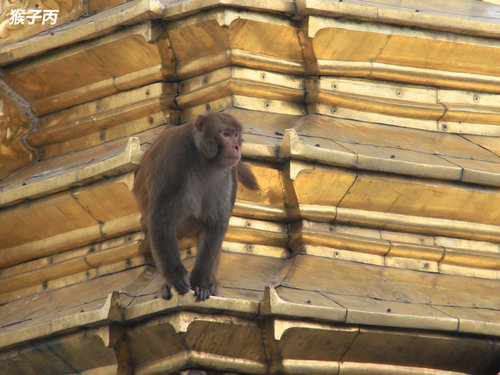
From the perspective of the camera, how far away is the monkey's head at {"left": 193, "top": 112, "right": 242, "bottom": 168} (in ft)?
27.0

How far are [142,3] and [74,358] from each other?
10.1 ft

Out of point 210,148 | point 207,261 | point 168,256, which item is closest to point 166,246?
point 168,256

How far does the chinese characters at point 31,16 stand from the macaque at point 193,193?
9.51 ft

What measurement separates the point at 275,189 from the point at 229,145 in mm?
990

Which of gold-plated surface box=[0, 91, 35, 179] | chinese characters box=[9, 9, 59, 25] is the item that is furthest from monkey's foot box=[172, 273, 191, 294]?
chinese characters box=[9, 9, 59, 25]

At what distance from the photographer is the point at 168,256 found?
324 inches

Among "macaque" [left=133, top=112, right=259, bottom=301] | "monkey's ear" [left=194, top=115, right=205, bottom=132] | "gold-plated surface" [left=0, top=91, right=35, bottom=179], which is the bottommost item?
"gold-plated surface" [left=0, top=91, right=35, bottom=179]

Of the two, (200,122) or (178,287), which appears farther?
(200,122)

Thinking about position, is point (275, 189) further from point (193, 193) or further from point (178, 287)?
point (178, 287)

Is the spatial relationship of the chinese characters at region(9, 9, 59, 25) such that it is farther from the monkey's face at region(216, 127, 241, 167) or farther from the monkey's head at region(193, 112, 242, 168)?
the monkey's face at region(216, 127, 241, 167)

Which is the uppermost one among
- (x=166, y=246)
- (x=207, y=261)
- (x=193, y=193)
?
(x=193, y=193)

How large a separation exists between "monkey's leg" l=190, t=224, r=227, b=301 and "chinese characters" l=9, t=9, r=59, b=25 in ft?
11.6

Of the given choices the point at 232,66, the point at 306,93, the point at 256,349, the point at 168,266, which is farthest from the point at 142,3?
the point at 256,349

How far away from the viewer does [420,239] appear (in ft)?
31.0
